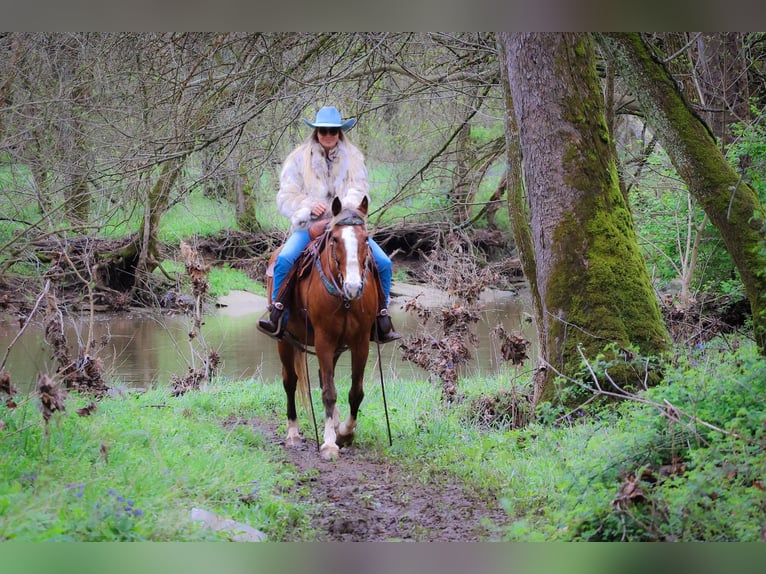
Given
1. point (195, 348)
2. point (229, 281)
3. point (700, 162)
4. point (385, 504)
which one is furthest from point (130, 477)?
point (229, 281)

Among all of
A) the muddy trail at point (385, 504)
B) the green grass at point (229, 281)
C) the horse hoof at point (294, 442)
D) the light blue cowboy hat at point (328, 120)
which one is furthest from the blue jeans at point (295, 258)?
the green grass at point (229, 281)

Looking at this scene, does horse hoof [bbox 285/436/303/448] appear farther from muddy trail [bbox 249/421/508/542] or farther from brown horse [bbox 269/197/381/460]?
muddy trail [bbox 249/421/508/542]

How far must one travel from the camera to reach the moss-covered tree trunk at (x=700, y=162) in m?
4.80

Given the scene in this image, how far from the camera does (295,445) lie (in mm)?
6418

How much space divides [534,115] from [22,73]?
204 inches

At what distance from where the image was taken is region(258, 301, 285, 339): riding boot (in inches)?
247

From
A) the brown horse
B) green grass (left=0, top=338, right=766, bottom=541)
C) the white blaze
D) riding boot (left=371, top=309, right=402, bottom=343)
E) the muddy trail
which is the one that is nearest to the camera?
green grass (left=0, top=338, right=766, bottom=541)

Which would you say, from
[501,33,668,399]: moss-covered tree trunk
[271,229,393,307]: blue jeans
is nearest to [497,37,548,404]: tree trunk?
[501,33,668,399]: moss-covered tree trunk

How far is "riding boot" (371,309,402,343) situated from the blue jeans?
199 mm

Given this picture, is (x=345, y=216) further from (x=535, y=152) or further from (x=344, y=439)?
(x=344, y=439)

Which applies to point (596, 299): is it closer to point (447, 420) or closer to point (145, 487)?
point (447, 420)

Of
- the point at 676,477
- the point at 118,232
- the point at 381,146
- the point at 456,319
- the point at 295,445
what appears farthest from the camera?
the point at 381,146

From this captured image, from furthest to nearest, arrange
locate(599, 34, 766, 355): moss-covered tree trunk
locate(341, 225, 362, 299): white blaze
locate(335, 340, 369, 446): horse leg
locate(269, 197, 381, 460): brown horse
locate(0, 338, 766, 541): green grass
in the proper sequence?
locate(335, 340, 369, 446): horse leg → locate(269, 197, 381, 460): brown horse → locate(341, 225, 362, 299): white blaze → locate(599, 34, 766, 355): moss-covered tree trunk → locate(0, 338, 766, 541): green grass

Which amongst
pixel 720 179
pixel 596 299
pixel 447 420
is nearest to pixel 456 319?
pixel 447 420
